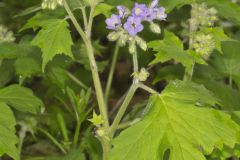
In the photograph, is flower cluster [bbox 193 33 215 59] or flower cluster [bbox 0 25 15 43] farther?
flower cluster [bbox 0 25 15 43]

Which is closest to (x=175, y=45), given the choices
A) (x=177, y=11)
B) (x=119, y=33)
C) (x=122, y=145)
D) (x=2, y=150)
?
(x=119, y=33)

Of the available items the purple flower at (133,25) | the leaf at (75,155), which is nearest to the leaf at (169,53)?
the purple flower at (133,25)

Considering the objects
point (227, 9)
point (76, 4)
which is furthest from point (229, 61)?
point (76, 4)

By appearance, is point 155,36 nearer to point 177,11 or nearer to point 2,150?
point 177,11

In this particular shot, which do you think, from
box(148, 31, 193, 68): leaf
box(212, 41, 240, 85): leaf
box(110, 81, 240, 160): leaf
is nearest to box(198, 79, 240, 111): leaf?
box(212, 41, 240, 85): leaf

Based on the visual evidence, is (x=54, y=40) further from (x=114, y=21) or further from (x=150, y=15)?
(x=150, y=15)

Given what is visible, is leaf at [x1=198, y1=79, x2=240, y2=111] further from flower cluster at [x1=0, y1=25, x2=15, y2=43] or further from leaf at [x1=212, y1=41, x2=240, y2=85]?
flower cluster at [x1=0, y1=25, x2=15, y2=43]

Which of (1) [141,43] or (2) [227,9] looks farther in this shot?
(2) [227,9]
